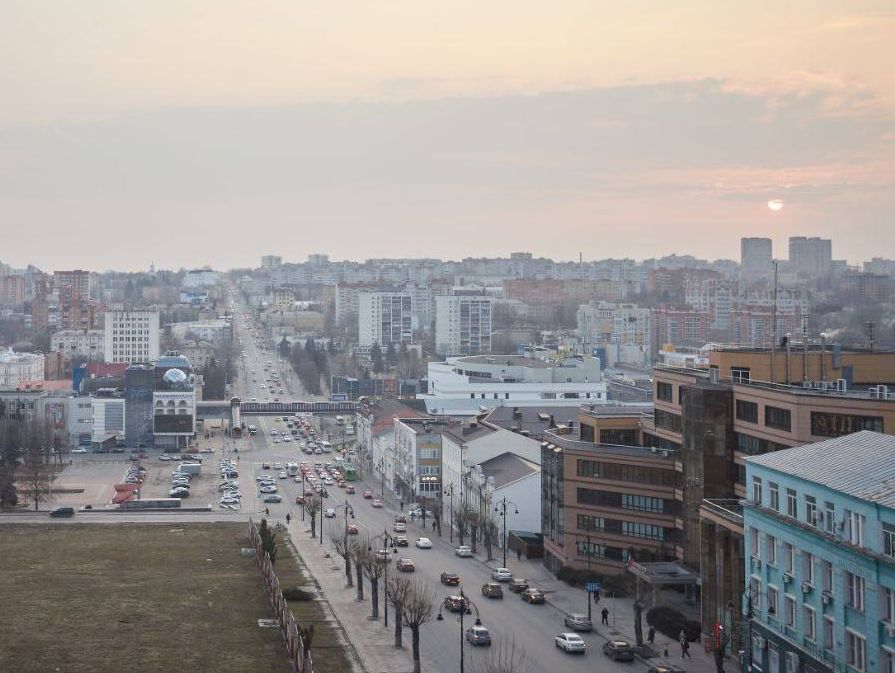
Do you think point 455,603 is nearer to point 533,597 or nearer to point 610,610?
point 533,597

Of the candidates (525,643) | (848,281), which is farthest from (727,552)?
(848,281)

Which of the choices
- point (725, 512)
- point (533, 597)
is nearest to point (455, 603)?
point (533, 597)

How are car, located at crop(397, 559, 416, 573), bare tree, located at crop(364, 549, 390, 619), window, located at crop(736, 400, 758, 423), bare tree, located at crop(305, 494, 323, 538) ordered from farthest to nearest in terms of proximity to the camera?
bare tree, located at crop(305, 494, 323, 538)
car, located at crop(397, 559, 416, 573)
bare tree, located at crop(364, 549, 390, 619)
window, located at crop(736, 400, 758, 423)

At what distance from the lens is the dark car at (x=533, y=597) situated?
83.6 ft

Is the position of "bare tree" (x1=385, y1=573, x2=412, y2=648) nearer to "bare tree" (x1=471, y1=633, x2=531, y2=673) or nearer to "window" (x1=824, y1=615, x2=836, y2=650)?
"bare tree" (x1=471, y1=633, x2=531, y2=673)

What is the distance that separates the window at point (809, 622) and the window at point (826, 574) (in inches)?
20.1

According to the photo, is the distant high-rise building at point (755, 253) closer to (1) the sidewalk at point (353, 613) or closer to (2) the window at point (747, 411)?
(1) the sidewalk at point (353, 613)

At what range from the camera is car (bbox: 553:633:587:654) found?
2136 cm

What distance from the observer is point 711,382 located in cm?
2384

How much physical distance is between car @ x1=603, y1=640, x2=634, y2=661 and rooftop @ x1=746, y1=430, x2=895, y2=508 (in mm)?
4187

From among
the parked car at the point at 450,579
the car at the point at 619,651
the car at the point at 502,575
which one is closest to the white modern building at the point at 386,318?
the car at the point at 502,575

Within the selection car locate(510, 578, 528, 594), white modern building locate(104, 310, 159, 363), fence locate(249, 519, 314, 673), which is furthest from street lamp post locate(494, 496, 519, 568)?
white modern building locate(104, 310, 159, 363)

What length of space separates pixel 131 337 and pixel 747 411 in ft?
239

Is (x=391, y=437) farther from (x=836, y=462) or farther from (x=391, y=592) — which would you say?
(x=836, y=462)
